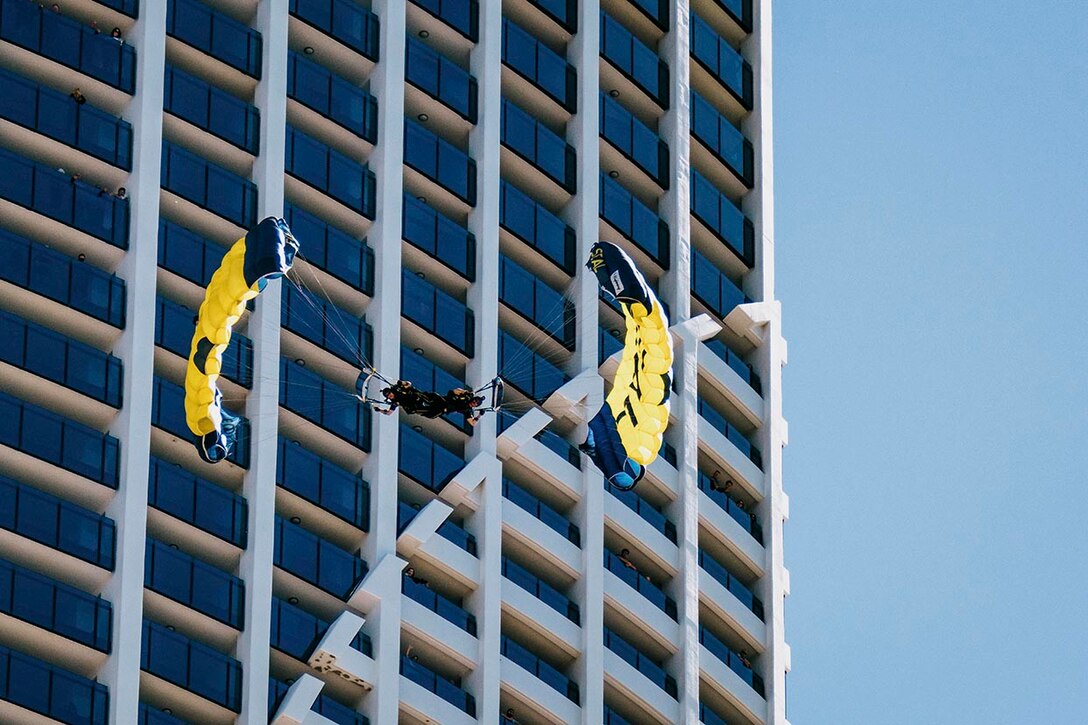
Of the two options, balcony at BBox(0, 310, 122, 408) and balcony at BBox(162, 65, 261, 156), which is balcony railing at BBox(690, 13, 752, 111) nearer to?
balcony at BBox(162, 65, 261, 156)

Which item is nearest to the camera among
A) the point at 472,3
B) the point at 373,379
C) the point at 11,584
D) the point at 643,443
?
the point at 643,443

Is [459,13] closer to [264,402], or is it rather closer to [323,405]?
[323,405]

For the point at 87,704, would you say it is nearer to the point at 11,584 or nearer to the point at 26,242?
the point at 11,584

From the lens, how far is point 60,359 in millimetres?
98438

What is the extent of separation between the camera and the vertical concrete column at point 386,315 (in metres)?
102

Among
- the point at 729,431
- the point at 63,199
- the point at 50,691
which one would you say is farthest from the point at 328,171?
the point at 50,691

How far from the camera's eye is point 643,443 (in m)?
85.4

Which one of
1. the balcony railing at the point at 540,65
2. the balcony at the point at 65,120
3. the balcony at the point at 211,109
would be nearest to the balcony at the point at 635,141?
the balcony railing at the point at 540,65

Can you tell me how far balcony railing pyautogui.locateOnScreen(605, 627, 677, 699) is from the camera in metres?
109

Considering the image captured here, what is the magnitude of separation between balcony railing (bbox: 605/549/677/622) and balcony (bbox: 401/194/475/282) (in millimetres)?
10092

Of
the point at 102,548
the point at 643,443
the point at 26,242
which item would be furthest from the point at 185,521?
the point at 643,443

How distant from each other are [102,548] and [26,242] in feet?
29.7

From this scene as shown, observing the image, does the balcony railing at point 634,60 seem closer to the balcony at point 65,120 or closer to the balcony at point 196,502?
the balcony at point 65,120

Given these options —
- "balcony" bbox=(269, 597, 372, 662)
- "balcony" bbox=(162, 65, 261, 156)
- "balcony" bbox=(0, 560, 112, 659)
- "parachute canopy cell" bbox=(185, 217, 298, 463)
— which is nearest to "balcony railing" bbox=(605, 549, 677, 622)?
"balcony" bbox=(269, 597, 372, 662)
